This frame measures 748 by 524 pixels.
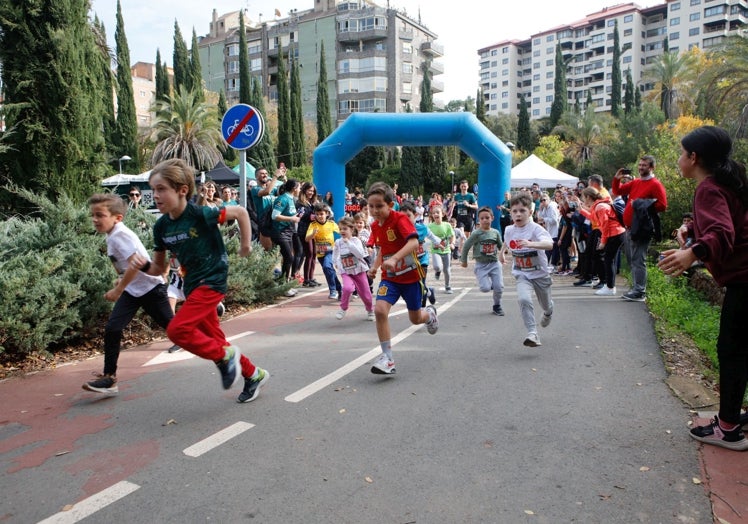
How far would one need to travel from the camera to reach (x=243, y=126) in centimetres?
895

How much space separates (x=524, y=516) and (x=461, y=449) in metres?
0.83

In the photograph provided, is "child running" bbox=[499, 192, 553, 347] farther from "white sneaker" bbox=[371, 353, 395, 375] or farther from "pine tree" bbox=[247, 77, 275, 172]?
"pine tree" bbox=[247, 77, 275, 172]

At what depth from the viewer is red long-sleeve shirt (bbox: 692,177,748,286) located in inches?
131

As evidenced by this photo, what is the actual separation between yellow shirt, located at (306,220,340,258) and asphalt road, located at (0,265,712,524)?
13.1 feet

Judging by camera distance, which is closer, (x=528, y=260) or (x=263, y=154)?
(x=528, y=260)

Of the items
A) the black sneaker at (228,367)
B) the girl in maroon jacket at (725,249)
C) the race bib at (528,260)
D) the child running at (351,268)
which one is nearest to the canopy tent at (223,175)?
the child running at (351,268)

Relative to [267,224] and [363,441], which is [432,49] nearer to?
[267,224]

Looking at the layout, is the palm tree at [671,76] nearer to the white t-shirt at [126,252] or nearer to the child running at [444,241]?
the child running at [444,241]

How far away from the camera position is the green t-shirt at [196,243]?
440cm

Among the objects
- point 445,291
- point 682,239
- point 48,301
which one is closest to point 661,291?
point 445,291

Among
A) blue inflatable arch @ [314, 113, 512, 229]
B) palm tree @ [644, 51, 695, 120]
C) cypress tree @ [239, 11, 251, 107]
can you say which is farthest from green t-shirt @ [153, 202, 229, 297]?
palm tree @ [644, 51, 695, 120]

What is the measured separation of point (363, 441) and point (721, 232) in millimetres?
2566

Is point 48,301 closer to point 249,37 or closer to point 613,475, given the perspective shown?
point 613,475

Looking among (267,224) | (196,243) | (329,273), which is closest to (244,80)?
(267,224)
